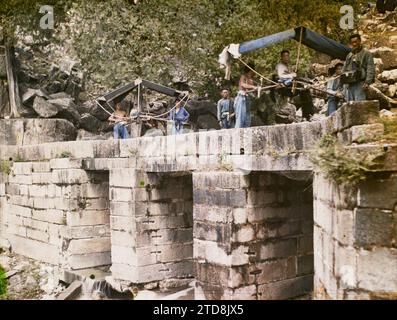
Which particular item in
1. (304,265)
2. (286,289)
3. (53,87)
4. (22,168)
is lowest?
(286,289)

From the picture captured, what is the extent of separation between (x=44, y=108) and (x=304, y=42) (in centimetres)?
1302

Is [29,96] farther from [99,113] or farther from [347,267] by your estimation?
[347,267]

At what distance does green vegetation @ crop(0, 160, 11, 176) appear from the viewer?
13.8 meters

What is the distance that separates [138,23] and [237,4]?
382 cm

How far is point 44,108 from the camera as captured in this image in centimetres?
1967

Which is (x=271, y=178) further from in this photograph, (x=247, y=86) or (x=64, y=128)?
(x=64, y=128)

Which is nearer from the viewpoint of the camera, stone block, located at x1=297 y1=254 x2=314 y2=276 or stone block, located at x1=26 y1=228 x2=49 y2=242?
stone block, located at x1=297 y1=254 x2=314 y2=276

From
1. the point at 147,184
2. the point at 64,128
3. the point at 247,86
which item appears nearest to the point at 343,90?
the point at 247,86

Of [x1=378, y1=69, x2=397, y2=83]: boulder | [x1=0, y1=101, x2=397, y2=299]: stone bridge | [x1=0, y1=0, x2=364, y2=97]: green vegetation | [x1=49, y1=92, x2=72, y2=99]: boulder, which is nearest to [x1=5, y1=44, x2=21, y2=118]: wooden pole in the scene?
[x1=0, y1=0, x2=364, y2=97]: green vegetation

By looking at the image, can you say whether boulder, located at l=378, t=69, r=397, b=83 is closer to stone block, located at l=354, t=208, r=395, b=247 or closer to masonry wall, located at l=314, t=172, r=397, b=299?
masonry wall, located at l=314, t=172, r=397, b=299

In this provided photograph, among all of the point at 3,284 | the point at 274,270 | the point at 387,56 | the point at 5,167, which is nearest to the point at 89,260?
the point at 3,284

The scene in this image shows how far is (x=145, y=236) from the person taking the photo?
978cm

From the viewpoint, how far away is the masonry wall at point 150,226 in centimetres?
973

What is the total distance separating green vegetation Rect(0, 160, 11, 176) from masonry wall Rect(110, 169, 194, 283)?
4.88 m
